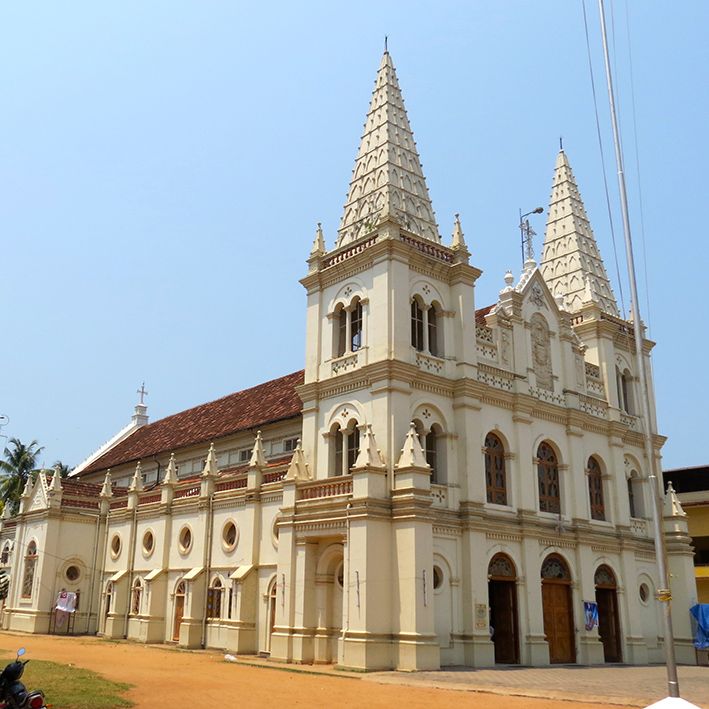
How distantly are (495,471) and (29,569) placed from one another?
2687 centimetres

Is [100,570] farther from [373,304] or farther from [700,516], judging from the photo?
[700,516]

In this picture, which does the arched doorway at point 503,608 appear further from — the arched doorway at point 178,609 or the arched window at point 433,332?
the arched doorway at point 178,609

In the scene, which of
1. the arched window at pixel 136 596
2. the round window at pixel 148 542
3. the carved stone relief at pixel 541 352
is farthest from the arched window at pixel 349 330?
the arched window at pixel 136 596

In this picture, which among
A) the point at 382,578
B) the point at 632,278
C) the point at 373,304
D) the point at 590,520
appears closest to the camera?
the point at 632,278

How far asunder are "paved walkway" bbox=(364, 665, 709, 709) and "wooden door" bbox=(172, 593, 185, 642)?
14.4 m

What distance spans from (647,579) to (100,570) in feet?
88.2

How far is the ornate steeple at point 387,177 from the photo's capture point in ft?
98.5

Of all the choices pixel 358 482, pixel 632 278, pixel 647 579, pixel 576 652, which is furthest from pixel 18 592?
pixel 632 278

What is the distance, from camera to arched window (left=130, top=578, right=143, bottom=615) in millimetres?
36750

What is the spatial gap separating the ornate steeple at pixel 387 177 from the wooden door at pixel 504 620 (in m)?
13.5

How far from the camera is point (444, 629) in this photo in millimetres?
25391

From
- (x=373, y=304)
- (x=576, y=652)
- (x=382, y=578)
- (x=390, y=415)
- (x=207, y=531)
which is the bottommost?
(x=576, y=652)

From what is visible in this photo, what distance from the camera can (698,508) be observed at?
44.1 metres

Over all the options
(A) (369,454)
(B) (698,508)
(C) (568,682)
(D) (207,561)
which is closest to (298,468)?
(A) (369,454)
